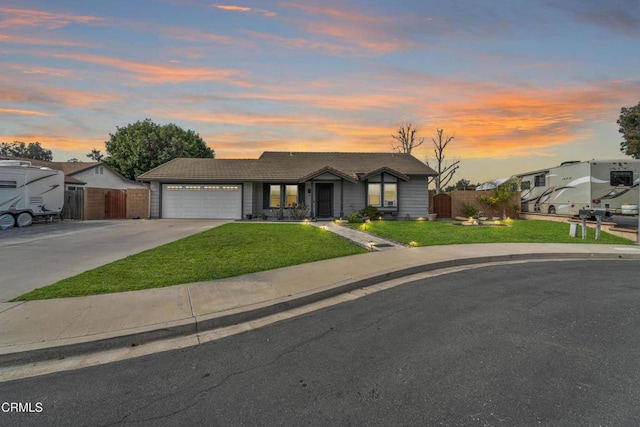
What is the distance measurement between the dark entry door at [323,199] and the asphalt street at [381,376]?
1704cm

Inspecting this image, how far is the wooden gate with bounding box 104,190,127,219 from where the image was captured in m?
22.4

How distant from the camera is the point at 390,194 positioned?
21.4 m

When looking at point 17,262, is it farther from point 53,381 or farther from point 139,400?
point 139,400

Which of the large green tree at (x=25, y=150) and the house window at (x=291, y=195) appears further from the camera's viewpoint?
the large green tree at (x=25, y=150)

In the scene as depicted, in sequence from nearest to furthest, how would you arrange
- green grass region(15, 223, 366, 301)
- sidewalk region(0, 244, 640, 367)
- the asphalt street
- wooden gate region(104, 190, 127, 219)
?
the asphalt street → sidewalk region(0, 244, 640, 367) → green grass region(15, 223, 366, 301) → wooden gate region(104, 190, 127, 219)

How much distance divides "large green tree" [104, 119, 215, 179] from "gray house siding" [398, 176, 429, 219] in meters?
32.1

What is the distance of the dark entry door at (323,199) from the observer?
71.5ft

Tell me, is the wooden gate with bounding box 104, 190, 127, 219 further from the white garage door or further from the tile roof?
the white garage door

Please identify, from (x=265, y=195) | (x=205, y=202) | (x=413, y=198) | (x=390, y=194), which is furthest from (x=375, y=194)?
(x=205, y=202)

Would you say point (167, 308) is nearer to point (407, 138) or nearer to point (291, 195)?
point (291, 195)

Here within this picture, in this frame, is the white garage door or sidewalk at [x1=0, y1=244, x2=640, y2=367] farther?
the white garage door

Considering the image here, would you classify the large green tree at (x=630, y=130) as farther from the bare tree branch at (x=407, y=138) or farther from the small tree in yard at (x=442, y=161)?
the bare tree branch at (x=407, y=138)

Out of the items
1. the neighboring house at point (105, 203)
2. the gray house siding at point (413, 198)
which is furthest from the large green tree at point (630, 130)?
the neighboring house at point (105, 203)

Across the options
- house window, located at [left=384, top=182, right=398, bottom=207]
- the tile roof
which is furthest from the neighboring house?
house window, located at [left=384, top=182, right=398, bottom=207]
